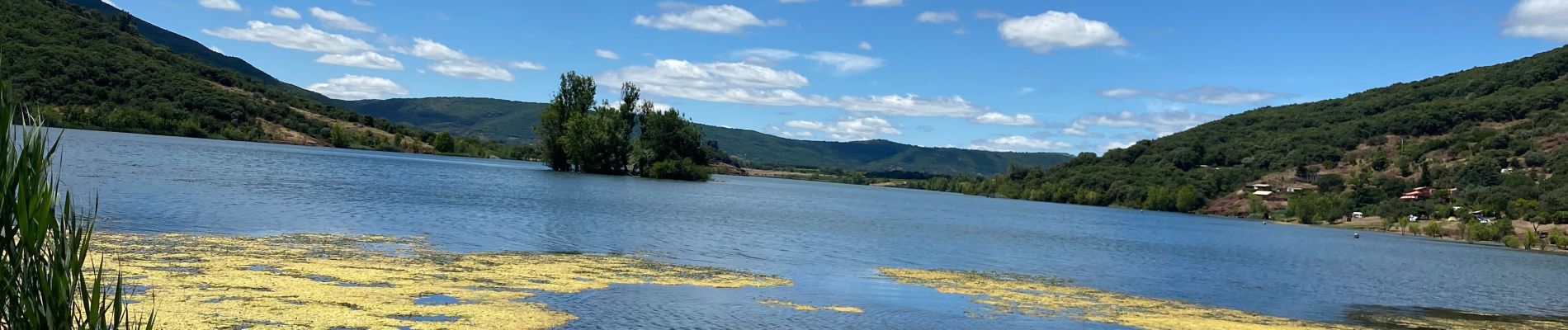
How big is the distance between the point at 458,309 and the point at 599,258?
14.7 metres

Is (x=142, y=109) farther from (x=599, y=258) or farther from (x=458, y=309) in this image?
(x=458, y=309)

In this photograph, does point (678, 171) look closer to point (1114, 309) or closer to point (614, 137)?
point (614, 137)

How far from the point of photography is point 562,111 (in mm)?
156875

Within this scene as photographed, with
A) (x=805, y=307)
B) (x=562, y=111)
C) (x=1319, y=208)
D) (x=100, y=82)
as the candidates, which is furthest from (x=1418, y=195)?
(x=100, y=82)

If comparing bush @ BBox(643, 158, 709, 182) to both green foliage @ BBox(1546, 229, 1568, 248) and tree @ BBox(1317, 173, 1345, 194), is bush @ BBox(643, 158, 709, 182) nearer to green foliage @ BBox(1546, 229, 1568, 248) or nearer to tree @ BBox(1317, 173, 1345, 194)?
green foliage @ BBox(1546, 229, 1568, 248)

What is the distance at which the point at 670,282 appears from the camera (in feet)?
105

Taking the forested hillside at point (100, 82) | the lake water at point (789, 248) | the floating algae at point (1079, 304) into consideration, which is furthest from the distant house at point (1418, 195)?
the forested hillside at point (100, 82)

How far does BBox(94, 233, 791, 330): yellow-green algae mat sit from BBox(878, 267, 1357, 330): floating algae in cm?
704

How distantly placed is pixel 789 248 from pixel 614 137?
10651 centimetres

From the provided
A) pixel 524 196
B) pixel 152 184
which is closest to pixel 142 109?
pixel 524 196

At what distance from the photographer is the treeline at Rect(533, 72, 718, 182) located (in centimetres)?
15112

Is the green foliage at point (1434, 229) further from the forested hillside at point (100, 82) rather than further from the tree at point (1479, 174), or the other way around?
the forested hillside at point (100, 82)

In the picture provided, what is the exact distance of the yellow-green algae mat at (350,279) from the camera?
21188mm

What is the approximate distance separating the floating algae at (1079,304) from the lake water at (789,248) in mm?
1590
